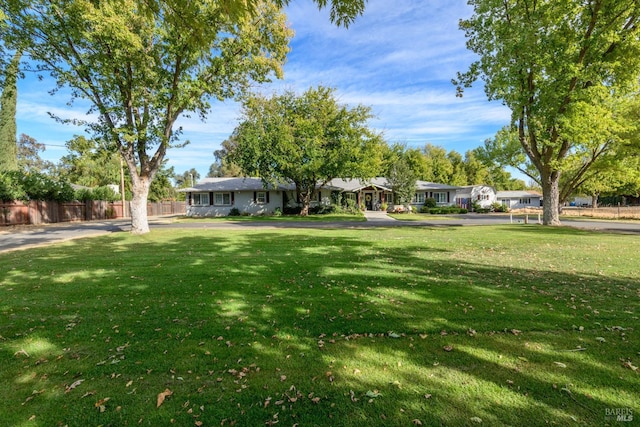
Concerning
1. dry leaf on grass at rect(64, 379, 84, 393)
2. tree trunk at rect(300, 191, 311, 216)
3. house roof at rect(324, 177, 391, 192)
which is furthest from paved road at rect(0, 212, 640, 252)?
house roof at rect(324, 177, 391, 192)

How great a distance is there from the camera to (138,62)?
1502 cm

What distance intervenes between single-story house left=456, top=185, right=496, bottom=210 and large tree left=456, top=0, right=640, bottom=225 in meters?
28.0

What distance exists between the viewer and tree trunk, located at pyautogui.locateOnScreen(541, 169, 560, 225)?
18875 millimetres

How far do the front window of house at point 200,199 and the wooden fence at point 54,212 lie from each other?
740cm

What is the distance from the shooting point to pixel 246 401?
9.25 ft

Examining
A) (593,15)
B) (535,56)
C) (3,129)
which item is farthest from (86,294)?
(3,129)

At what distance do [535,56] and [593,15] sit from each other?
3510 millimetres

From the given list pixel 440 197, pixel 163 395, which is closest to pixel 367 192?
pixel 440 197

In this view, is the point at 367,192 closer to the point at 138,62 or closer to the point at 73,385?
the point at 138,62

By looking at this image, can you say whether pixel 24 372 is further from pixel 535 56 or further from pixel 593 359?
pixel 535 56

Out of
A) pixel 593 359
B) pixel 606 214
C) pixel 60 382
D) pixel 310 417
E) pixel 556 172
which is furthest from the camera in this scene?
pixel 606 214

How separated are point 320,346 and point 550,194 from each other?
68.0 ft

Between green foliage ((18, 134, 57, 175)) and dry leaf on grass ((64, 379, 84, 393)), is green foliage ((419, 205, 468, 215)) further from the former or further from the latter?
green foliage ((18, 134, 57, 175))

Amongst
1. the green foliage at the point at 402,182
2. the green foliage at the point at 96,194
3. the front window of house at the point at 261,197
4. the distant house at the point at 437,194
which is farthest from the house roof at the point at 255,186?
the green foliage at the point at 96,194
